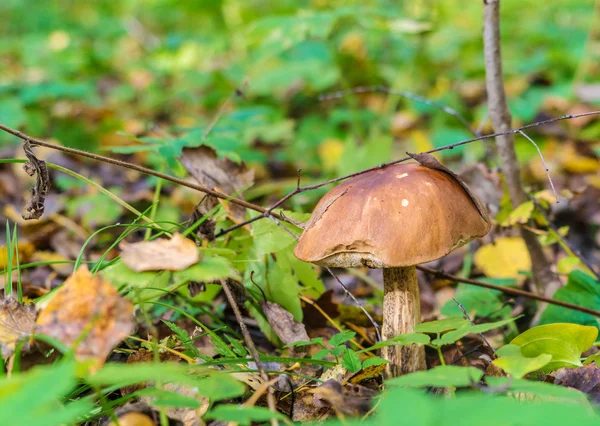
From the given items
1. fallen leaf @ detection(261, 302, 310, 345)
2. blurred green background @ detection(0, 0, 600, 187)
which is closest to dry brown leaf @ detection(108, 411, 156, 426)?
fallen leaf @ detection(261, 302, 310, 345)

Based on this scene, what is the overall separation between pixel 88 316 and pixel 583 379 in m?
1.41

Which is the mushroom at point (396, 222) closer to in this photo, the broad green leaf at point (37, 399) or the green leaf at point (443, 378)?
the green leaf at point (443, 378)

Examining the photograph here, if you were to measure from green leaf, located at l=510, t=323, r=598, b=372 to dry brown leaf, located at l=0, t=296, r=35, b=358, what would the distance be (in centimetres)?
134

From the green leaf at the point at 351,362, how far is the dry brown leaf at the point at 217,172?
0.80 meters

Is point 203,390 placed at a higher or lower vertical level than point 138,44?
lower

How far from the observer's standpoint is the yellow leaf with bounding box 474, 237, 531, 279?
2822mm

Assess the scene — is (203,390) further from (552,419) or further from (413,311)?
(413,311)

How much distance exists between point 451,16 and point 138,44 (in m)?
5.08

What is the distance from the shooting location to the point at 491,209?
2.32 metres

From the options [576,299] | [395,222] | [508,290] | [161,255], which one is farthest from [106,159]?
[576,299]

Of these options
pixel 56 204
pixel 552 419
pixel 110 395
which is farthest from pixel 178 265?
pixel 56 204

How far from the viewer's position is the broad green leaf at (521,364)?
1.22 metres

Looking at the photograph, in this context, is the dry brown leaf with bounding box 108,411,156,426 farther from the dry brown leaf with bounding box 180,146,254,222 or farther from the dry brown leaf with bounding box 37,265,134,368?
the dry brown leaf with bounding box 180,146,254,222

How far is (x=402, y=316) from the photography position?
1742 millimetres
